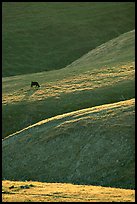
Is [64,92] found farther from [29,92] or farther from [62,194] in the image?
[62,194]

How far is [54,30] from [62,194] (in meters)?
127

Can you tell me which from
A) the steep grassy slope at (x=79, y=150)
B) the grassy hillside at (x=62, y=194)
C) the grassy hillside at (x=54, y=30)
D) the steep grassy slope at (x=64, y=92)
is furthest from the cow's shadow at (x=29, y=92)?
the grassy hillside at (x=54, y=30)

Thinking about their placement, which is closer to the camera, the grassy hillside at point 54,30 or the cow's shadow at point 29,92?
the cow's shadow at point 29,92

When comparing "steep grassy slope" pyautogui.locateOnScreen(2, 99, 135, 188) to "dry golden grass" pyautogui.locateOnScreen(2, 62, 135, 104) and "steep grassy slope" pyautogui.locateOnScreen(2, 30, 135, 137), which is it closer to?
"steep grassy slope" pyautogui.locateOnScreen(2, 30, 135, 137)

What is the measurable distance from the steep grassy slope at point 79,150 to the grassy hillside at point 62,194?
680 cm

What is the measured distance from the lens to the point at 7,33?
154375 millimetres

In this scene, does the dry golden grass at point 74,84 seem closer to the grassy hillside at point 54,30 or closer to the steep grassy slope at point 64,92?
the steep grassy slope at point 64,92

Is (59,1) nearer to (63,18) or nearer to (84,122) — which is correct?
(63,18)

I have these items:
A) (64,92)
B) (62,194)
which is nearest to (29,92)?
(64,92)

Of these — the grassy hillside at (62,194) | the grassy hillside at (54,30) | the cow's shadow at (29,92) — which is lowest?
the grassy hillside at (62,194)

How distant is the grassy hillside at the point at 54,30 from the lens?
13325 cm

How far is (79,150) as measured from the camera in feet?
151

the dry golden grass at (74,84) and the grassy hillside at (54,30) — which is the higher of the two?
the grassy hillside at (54,30)

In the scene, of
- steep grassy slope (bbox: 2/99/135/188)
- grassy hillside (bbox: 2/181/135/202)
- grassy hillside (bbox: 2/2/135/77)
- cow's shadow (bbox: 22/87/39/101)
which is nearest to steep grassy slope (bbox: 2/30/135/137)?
cow's shadow (bbox: 22/87/39/101)
